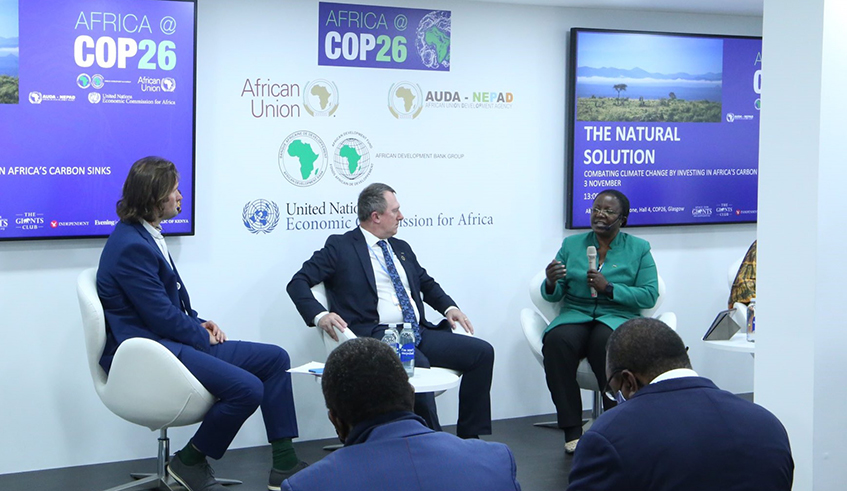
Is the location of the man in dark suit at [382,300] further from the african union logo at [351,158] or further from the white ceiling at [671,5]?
the white ceiling at [671,5]

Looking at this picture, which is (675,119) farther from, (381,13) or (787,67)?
(787,67)

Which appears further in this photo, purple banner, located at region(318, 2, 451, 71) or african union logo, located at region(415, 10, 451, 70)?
african union logo, located at region(415, 10, 451, 70)

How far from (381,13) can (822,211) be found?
3.06 m

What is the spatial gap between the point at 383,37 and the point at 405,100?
386 mm

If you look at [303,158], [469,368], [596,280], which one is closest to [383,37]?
[303,158]

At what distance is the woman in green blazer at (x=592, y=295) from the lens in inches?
205

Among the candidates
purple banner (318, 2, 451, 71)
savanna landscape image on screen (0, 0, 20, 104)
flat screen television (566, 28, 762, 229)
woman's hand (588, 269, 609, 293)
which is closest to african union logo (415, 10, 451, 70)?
purple banner (318, 2, 451, 71)

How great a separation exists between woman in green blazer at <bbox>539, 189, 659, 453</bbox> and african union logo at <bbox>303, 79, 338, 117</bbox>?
155 centimetres

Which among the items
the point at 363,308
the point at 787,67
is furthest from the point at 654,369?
the point at 363,308

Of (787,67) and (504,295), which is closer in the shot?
(787,67)

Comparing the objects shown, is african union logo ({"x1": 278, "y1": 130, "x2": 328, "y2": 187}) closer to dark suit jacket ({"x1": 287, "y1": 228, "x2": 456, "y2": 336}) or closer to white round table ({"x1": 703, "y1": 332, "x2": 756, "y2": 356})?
dark suit jacket ({"x1": 287, "y1": 228, "x2": 456, "y2": 336})

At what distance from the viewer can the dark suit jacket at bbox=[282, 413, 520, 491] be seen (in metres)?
1.86

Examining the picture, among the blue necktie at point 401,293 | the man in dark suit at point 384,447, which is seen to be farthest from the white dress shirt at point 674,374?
the blue necktie at point 401,293

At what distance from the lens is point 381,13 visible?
5.48m
